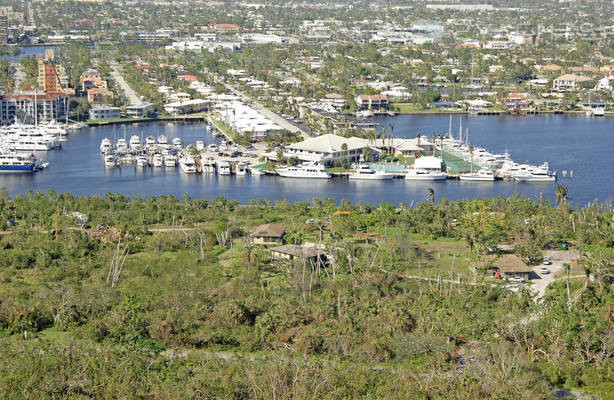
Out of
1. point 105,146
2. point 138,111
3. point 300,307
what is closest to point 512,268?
point 300,307

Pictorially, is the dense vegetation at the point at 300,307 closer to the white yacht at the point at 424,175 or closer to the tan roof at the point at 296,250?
the tan roof at the point at 296,250

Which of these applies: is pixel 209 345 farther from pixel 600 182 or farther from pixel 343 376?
pixel 600 182

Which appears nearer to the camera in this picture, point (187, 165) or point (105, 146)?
point (187, 165)

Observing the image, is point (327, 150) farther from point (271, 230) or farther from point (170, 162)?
point (271, 230)

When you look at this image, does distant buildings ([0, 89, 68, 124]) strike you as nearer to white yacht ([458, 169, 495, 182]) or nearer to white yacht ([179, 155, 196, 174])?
white yacht ([179, 155, 196, 174])

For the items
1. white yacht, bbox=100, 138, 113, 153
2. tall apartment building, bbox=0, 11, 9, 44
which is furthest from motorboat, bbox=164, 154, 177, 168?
tall apartment building, bbox=0, 11, 9, 44

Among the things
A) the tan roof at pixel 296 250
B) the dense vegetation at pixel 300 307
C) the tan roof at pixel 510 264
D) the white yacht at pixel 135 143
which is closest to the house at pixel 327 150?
the white yacht at pixel 135 143
